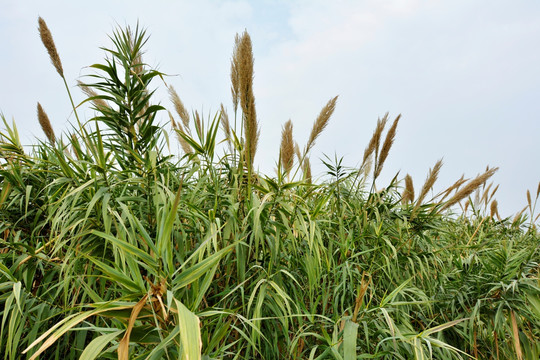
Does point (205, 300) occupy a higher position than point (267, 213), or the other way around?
point (267, 213)

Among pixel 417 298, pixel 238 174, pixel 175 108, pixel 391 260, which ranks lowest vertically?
pixel 417 298

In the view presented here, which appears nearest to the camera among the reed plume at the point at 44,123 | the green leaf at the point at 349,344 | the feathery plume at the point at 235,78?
the green leaf at the point at 349,344

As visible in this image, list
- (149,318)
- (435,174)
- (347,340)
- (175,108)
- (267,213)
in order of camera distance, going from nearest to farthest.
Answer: (149,318) < (347,340) < (267,213) < (435,174) < (175,108)

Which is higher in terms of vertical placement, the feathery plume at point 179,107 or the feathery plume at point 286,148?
the feathery plume at point 179,107

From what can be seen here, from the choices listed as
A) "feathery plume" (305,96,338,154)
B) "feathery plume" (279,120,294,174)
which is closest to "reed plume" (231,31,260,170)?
"feathery plume" (279,120,294,174)

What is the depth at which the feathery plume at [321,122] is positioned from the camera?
166cm

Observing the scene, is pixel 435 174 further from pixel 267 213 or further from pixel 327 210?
pixel 267 213

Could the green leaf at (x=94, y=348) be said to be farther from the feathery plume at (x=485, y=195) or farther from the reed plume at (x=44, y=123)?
the feathery plume at (x=485, y=195)

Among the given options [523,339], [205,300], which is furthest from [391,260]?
[205,300]

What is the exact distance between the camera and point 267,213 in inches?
54.4

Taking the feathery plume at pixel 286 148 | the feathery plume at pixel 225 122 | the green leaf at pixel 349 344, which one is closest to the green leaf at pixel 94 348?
the green leaf at pixel 349 344

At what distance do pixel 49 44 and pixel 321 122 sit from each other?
3.63 ft

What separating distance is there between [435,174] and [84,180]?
138cm

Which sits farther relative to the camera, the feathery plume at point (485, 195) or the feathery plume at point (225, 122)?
the feathery plume at point (485, 195)
